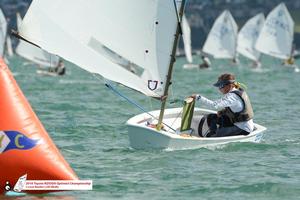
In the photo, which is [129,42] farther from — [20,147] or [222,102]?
[20,147]

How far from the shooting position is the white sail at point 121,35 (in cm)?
1557

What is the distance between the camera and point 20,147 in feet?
39.5

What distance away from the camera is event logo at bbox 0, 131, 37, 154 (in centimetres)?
1200

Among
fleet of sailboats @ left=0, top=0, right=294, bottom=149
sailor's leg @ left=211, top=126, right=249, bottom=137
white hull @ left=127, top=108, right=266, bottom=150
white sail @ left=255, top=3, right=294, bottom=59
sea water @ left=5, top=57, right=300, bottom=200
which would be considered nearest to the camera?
sea water @ left=5, top=57, right=300, bottom=200

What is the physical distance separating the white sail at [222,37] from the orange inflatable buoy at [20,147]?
51.7 m

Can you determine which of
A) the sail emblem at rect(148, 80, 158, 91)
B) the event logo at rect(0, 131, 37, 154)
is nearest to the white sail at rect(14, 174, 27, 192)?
the event logo at rect(0, 131, 37, 154)

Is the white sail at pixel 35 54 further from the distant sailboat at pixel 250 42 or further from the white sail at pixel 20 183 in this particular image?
the white sail at pixel 20 183

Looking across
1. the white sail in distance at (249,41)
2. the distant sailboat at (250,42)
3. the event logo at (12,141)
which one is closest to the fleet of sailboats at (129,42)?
the event logo at (12,141)

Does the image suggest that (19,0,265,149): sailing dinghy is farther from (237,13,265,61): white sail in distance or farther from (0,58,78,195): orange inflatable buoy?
(237,13,265,61): white sail in distance

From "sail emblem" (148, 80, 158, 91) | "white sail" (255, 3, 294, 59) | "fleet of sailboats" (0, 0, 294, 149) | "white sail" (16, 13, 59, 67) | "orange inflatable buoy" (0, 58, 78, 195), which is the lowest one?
"white sail" (16, 13, 59, 67)

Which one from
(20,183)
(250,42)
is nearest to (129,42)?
(20,183)

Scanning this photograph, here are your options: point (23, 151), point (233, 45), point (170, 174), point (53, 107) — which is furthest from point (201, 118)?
point (233, 45)

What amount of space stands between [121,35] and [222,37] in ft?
160

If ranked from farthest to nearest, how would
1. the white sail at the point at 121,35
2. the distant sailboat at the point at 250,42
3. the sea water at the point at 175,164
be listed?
the distant sailboat at the point at 250,42
the white sail at the point at 121,35
the sea water at the point at 175,164
